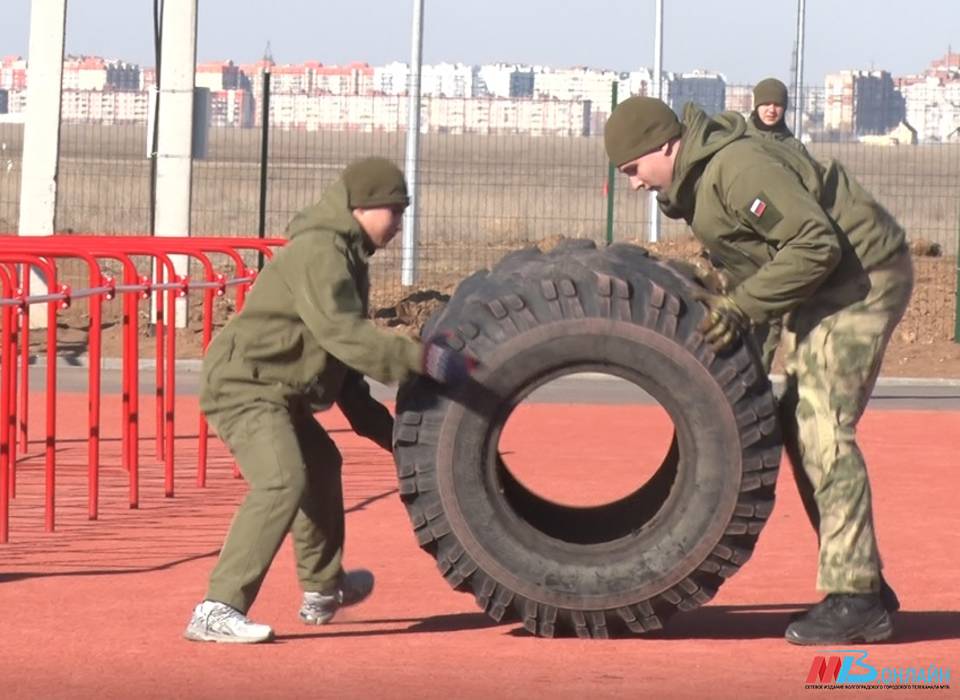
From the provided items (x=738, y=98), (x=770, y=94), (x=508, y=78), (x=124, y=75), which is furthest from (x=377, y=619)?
(x=508, y=78)

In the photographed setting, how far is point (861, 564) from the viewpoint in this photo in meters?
7.15

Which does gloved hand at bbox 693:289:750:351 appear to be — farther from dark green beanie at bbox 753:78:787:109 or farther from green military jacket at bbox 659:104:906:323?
dark green beanie at bbox 753:78:787:109

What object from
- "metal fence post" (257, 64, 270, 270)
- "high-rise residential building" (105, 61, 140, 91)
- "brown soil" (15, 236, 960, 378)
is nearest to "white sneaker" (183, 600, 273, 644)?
"brown soil" (15, 236, 960, 378)

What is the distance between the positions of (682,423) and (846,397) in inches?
21.3

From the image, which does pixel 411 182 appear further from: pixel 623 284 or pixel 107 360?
pixel 623 284

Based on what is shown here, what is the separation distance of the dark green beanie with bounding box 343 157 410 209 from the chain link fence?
13.5 metres

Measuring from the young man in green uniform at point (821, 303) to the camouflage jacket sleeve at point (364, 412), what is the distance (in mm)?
1181

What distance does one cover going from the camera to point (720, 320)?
7074 mm

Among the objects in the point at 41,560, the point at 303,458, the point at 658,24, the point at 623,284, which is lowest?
the point at 41,560

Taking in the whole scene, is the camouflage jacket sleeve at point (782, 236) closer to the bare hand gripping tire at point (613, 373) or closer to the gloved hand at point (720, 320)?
the gloved hand at point (720, 320)

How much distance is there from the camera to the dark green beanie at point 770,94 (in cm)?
1379

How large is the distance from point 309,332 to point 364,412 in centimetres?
58

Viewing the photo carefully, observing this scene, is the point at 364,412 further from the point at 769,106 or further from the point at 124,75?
the point at 124,75

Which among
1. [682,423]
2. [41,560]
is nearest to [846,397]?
[682,423]
